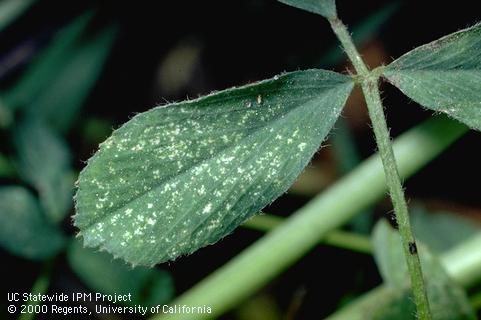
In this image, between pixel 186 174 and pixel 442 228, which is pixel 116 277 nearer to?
pixel 186 174

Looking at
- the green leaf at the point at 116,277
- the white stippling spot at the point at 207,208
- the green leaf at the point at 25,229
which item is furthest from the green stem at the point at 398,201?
the green leaf at the point at 25,229

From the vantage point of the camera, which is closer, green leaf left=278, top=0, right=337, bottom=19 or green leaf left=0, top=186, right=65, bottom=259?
green leaf left=278, top=0, right=337, bottom=19

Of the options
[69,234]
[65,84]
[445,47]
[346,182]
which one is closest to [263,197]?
[445,47]

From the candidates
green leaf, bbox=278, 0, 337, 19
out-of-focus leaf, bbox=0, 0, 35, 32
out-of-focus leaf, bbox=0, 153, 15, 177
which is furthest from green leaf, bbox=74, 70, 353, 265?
out-of-focus leaf, bbox=0, 0, 35, 32

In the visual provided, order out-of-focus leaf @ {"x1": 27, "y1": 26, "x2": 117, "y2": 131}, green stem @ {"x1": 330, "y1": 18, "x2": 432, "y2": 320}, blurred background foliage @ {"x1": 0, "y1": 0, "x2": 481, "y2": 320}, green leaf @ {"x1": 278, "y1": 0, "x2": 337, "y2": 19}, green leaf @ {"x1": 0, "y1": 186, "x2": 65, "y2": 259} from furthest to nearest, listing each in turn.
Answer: out-of-focus leaf @ {"x1": 27, "y1": 26, "x2": 117, "y2": 131} < blurred background foliage @ {"x1": 0, "y1": 0, "x2": 481, "y2": 320} < green leaf @ {"x1": 0, "y1": 186, "x2": 65, "y2": 259} < green leaf @ {"x1": 278, "y1": 0, "x2": 337, "y2": 19} < green stem @ {"x1": 330, "y1": 18, "x2": 432, "y2": 320}

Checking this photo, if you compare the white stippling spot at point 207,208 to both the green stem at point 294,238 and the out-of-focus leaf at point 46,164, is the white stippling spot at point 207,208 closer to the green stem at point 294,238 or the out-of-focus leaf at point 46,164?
the green stem at point 294,238

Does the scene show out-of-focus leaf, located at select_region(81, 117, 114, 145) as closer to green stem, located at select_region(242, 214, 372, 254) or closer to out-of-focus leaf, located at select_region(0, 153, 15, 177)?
out-of-focus leaf, located at select_region(0, 153, 15, 177)

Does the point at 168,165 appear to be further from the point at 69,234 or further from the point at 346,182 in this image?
the point at 69,234

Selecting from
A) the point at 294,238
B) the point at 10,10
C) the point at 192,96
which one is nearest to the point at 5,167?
the point at 10,10
